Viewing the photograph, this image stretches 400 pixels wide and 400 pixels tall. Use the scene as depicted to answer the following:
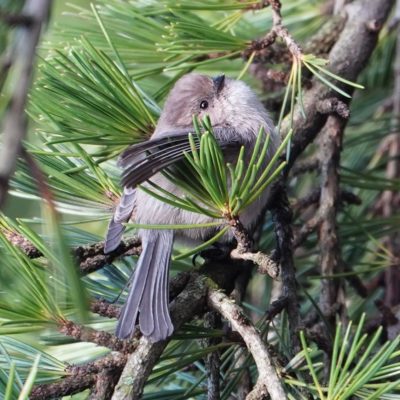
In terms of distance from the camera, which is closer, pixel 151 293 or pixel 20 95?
pixel 20 95

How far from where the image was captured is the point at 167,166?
4.27 feet

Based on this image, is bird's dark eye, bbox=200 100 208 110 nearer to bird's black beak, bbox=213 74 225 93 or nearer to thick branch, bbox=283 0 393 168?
bird's black beak, bbox=213 74 225 93

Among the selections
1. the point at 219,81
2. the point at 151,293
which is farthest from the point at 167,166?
the point at 219,81

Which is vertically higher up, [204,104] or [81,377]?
[204,104]

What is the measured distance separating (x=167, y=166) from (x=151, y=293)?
28cm

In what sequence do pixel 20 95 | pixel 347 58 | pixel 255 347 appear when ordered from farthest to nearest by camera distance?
pixel 347 58
pixel 255 347
pixel 20 95

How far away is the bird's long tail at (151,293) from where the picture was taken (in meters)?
1.27

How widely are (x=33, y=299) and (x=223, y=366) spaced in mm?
526

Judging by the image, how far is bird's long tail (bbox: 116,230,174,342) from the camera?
4.15ft

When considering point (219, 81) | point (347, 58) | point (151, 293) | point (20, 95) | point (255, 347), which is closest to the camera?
point (20, 95)

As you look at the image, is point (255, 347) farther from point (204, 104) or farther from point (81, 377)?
point (204, 104)

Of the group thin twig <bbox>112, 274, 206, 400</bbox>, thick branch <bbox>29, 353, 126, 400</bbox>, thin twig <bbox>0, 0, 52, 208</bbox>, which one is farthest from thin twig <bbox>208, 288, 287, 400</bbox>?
thin twig <bbox>0, 0, 52, 208</bbox>

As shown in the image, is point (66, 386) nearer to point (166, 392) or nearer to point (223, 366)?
point (166, 392)

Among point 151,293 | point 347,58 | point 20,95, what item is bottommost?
point 151,293
